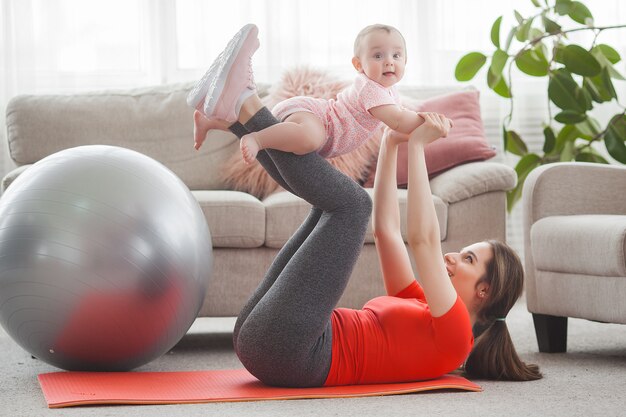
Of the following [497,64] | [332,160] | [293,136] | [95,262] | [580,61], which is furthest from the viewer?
[497,64]

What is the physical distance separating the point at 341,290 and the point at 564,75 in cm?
213

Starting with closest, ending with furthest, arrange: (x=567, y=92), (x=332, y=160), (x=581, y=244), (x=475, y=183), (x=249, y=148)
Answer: (x=249, y=148) → (x=581, y=244) → (x=475, y=183) → (x=332, y=160) → (x=567, y=92)

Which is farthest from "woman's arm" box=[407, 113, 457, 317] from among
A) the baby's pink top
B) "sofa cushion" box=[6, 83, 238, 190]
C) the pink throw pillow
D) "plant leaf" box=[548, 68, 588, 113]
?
"plant leaf" box=[548, 68, 588, 113]

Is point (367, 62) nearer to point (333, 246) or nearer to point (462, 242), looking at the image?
point (333, 246)

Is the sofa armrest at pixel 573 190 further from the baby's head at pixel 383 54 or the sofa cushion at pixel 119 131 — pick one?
the sofa cushion at pixel 119 131

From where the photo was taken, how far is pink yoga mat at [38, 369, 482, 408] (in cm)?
198

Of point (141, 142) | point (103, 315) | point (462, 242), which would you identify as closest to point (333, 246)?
point (103, 315)

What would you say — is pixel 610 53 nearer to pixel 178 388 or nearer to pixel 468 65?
pixel 468 65

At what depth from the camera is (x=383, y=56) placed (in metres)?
2.00

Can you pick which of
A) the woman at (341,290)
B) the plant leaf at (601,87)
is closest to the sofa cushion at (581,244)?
the woman at (341,290)

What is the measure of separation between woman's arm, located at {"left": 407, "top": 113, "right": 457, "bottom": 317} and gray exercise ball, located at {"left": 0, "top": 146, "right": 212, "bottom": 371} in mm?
592

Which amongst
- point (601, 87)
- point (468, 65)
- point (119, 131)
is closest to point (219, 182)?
point (119, 131)

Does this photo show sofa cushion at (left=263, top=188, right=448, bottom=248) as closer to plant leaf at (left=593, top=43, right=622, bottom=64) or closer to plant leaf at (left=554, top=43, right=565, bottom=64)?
plant leaf at (left=554, top=43, right=565, bottom=64)

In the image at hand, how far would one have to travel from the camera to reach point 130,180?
2201 millimetres
